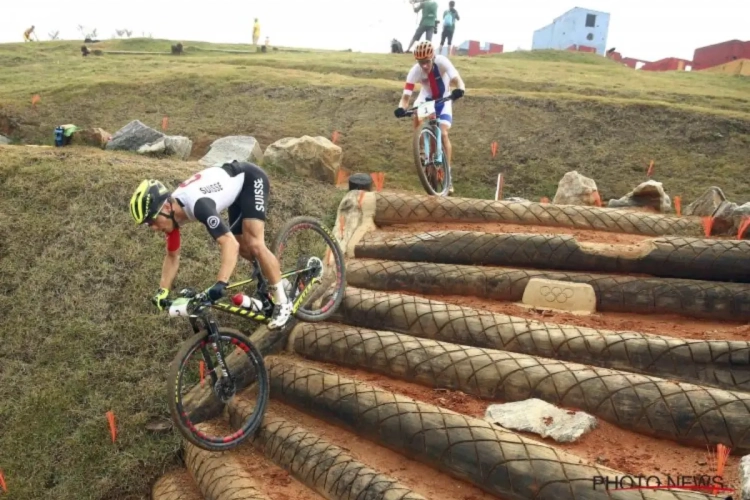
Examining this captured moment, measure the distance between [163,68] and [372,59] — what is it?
8.60 meters

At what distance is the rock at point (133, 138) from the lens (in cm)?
1169

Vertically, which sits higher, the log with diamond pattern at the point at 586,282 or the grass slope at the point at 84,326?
the log with diamond pattern at the point at 586,282

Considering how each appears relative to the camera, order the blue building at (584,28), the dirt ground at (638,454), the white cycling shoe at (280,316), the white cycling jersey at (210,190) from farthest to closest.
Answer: the blue building at (584,28)
the white cycling shoe at (280,316)
the white cycling jersey at (210,190)
the dirt ground at (638,454)

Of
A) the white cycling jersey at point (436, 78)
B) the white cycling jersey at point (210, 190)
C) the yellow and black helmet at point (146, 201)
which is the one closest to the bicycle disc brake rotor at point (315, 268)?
the white cycling jersey at point (210, 190)

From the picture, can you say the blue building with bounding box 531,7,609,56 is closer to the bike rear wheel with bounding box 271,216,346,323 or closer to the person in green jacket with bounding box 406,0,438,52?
the person in green jacket with bounding box 406,0,438,52

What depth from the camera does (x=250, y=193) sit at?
590 cm

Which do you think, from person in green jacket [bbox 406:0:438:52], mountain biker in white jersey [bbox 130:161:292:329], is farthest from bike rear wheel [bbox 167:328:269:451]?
person in green jacket [bbox 406:0:438:52]

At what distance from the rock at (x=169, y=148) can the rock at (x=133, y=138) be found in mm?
146

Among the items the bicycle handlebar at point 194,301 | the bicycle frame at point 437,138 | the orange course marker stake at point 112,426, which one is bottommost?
the orange course marker stake at point 112,426

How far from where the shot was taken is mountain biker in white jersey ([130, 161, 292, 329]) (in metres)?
5.15

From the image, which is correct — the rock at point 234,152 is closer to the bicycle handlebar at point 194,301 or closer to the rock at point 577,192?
the rock at point 577,192

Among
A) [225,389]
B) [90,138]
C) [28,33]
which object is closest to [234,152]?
[90,138]

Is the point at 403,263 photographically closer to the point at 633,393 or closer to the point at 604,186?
the point at 633,393

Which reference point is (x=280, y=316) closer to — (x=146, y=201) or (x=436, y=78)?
(x=146, y=201)
